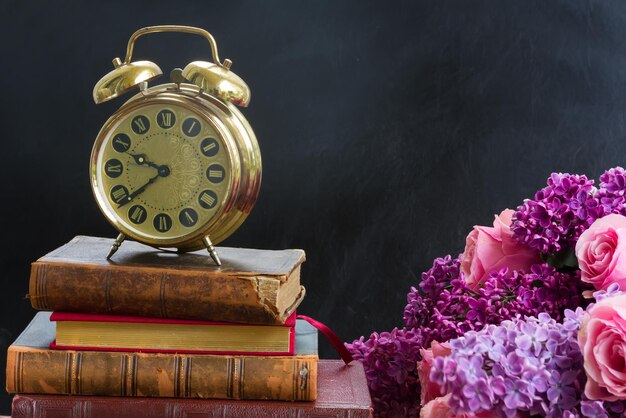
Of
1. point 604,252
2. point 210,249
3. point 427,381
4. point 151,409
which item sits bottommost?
point 151,409

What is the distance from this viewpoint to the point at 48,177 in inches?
92.6

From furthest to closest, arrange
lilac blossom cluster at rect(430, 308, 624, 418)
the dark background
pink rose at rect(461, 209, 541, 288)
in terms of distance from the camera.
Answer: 1. the dark background
2. pink rose at rect(461, 209, 541, 288)
3. lilac blossom cluster at rect(430, 308, 624, 418)

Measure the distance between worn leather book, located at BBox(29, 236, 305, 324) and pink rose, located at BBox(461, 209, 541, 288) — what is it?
260 millimetres

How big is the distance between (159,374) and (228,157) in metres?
0.32

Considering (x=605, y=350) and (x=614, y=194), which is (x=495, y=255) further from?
(x=605, y=350)

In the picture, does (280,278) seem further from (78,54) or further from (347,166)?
(78,54)

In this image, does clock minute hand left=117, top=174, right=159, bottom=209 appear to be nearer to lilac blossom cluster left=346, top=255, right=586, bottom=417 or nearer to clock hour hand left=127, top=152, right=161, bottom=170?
clock hour hand left=127, top=152, right=161, bottom=170

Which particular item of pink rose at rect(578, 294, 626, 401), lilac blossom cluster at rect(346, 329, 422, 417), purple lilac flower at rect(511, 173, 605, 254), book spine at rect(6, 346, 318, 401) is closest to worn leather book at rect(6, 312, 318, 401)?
book spine at rect(6, 346, 318, 401)

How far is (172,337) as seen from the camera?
50.3 inches

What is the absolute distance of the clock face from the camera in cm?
129

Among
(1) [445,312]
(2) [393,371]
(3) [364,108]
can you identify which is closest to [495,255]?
(1) [445,312]

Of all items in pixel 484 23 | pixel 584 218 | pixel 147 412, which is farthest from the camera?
pixel 484 23

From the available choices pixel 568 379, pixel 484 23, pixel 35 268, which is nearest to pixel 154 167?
pixel 35 268

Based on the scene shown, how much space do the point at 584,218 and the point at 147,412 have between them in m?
0.65
